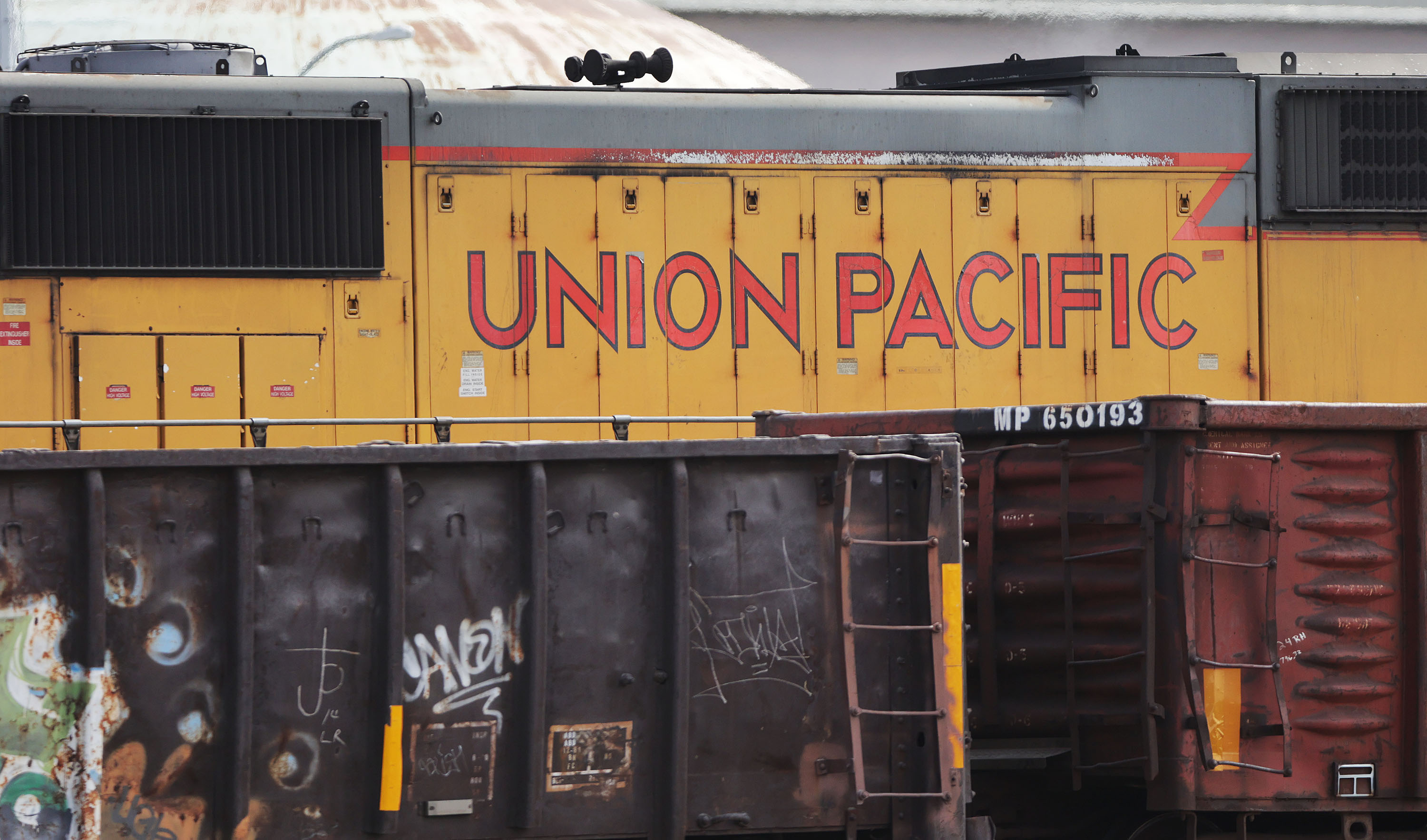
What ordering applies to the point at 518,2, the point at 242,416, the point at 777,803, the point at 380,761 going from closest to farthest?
1. the point at 380,761
2. the point at 777,803
3. the point at 242,416
4. the point at 518,2

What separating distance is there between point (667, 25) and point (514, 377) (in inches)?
1385

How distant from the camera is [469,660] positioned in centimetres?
445

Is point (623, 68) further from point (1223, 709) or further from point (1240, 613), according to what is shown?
point (1223, 709)

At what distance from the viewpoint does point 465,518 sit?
14.7ft

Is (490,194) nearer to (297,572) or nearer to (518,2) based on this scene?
(297,572)

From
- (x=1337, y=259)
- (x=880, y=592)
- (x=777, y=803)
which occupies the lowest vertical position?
(x=777, y=803)

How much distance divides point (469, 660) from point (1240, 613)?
308 cm

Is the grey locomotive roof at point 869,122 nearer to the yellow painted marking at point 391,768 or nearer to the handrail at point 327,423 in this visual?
the handrail at point 327,423

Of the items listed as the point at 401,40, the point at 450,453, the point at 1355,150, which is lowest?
the point at 450,453

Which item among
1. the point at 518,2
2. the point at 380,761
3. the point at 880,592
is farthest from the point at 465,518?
the point at 518,2

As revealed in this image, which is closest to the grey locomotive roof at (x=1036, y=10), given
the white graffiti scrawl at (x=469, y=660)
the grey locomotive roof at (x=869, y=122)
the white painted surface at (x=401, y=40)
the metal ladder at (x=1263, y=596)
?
the white painted surface at (x=401, y=40)

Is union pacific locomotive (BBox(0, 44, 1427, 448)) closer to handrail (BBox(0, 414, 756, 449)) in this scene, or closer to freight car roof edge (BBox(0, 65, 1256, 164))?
freight car roof edge (BBox(0, 65, 1256, 164))

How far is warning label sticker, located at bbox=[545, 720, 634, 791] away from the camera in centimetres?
450

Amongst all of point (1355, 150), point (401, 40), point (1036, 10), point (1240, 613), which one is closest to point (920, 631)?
point (1240, 613)
